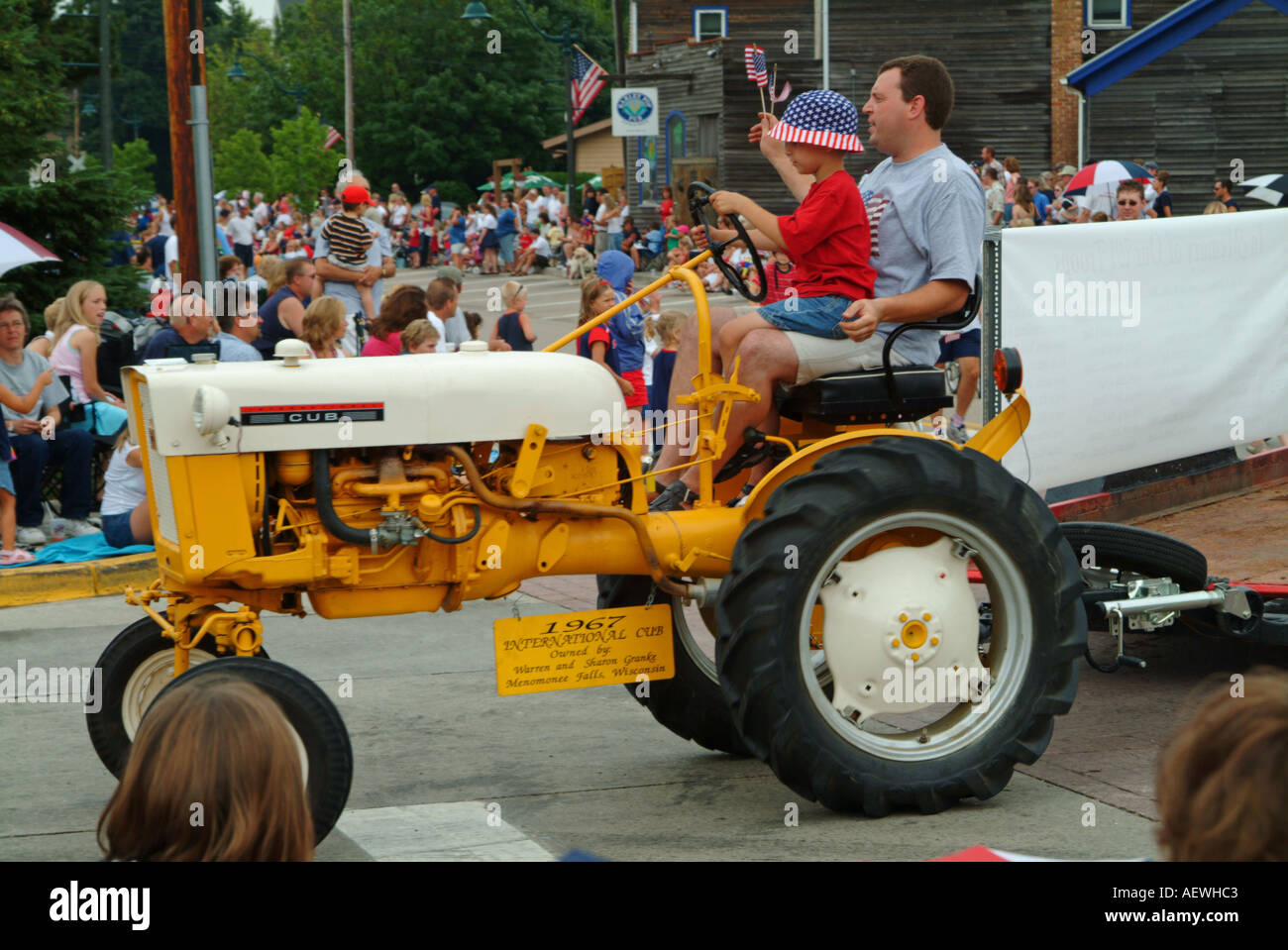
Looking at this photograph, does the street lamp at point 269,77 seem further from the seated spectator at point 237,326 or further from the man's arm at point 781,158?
the man's arm at point 781,158

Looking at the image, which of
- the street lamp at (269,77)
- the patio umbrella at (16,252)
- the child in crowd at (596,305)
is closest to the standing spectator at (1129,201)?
the child in crowd at (596,305)

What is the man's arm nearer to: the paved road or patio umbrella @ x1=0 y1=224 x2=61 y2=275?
the paved road

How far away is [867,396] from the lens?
18.0ft

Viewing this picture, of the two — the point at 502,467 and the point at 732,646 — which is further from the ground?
the point at 502,467

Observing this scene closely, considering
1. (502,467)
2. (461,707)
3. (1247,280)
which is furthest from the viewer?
(1247,280)

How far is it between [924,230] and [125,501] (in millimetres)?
5853

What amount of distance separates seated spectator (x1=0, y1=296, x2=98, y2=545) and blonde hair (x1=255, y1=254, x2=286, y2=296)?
190 centimetres

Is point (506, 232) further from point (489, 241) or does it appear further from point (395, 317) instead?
point (395, 317)

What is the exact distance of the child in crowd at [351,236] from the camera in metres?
12.4

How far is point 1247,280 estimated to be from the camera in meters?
9.48

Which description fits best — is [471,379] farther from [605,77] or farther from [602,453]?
[605,77]

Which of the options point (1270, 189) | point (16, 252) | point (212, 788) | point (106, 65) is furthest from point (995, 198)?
point (212, 788)

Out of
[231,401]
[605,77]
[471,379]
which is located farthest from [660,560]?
[605,77]
